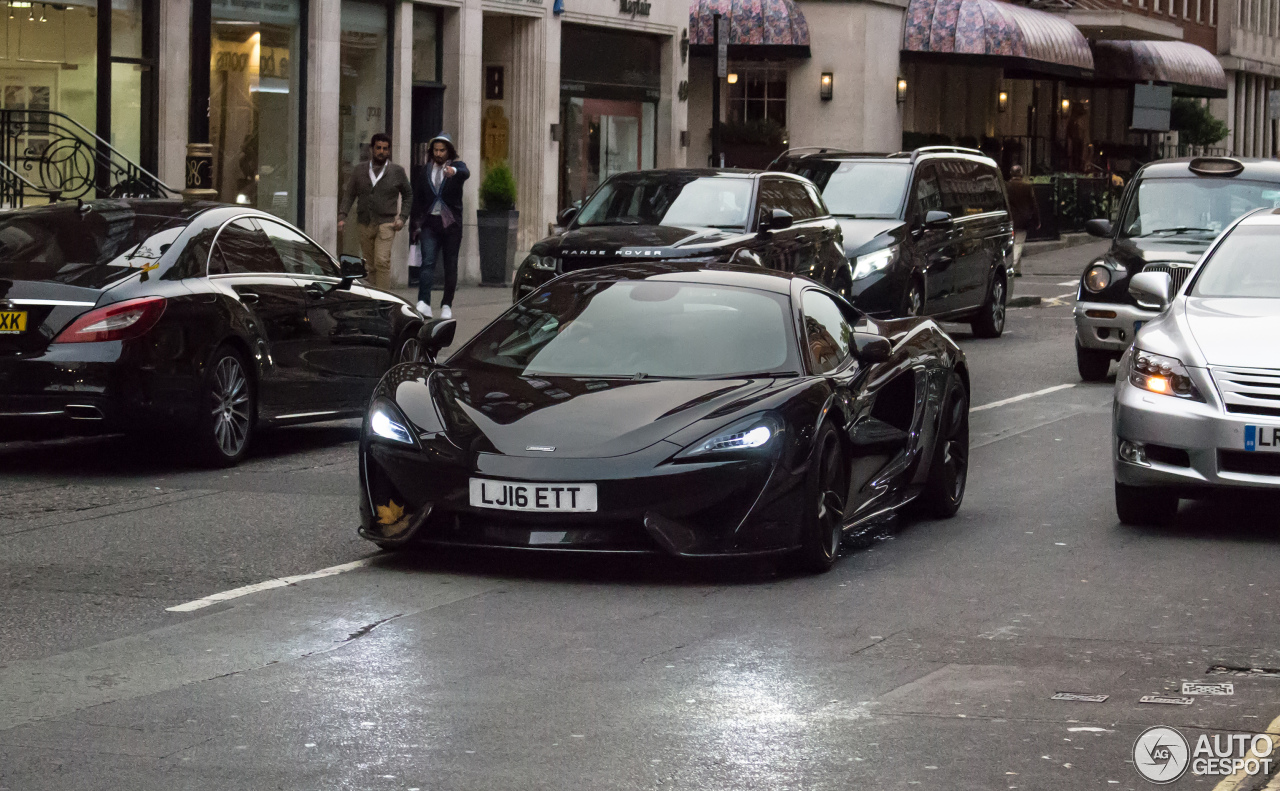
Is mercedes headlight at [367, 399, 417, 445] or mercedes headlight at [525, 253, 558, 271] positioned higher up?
mercedes headlight at [525, 253, 558, 271]

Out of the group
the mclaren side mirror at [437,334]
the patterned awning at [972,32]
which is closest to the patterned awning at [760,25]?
the patterned awning at [972,32]

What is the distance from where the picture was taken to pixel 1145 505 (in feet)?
32.1

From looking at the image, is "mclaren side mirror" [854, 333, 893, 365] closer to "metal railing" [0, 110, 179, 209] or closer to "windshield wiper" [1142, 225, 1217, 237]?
"windshield wiper" [1142, 225, 1217, 237]

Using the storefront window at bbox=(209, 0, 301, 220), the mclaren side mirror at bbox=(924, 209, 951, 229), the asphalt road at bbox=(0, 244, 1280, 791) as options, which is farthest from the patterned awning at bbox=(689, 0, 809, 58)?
the asphalt road at bbox=(0, 244, 1280, 791)

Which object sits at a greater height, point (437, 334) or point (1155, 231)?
point (1155, 231)

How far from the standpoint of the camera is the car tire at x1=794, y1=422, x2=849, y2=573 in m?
8.13

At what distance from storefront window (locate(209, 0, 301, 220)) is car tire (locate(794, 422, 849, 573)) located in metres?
17.1

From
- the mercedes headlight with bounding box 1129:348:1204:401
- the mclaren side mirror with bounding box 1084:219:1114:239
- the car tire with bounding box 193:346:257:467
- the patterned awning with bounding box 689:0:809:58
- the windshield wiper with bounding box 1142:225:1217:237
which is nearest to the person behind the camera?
the mercedes headlight with bounding box 1129:348:1204:401

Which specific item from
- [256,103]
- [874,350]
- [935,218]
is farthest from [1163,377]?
[256,103]

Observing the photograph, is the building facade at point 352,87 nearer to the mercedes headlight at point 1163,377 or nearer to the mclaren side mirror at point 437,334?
the mclaren side mirror at point 437,334

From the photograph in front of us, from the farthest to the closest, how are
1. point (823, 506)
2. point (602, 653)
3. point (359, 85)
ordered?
point (359, 85) → point (823, 506) → point (602, 653)

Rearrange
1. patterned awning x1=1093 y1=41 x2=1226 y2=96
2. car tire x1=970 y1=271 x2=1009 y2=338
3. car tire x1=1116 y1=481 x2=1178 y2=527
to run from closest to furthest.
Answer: car tire x1=1116 y1=481 x2=1178 y2=527, car tire x1=970 y1=271 x2=1009 y2=338, patterned awning x1=1093 y1=41 x2=1226 y2=96

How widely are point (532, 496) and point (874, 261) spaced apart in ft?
40.5
